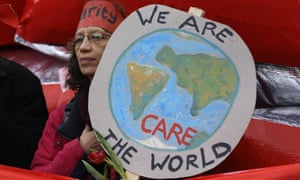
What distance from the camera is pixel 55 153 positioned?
1.26 meters

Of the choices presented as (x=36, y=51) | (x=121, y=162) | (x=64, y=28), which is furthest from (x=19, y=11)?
(x=121, y=162)

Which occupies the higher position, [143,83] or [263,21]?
[263,21]

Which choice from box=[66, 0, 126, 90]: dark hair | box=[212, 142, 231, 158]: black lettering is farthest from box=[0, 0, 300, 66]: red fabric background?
box=[212, 142, 231, 158]: black lettering

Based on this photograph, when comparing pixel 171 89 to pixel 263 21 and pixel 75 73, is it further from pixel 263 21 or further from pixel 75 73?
pixel 263 21

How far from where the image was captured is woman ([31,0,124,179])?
3.78 ft

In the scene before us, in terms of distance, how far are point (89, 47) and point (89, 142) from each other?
189 millimetres

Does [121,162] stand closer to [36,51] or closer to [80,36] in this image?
[80,36]

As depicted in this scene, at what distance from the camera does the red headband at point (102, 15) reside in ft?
4.10

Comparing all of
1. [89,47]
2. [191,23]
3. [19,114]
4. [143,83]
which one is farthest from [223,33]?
[19,114]

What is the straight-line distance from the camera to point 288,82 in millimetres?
1457

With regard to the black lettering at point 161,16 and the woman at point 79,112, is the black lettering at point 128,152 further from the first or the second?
the black lettering at point 161,16

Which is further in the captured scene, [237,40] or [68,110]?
[68,110]

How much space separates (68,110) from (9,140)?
18 centimetres

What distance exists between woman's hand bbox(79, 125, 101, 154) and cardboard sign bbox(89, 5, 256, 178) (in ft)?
0.30
